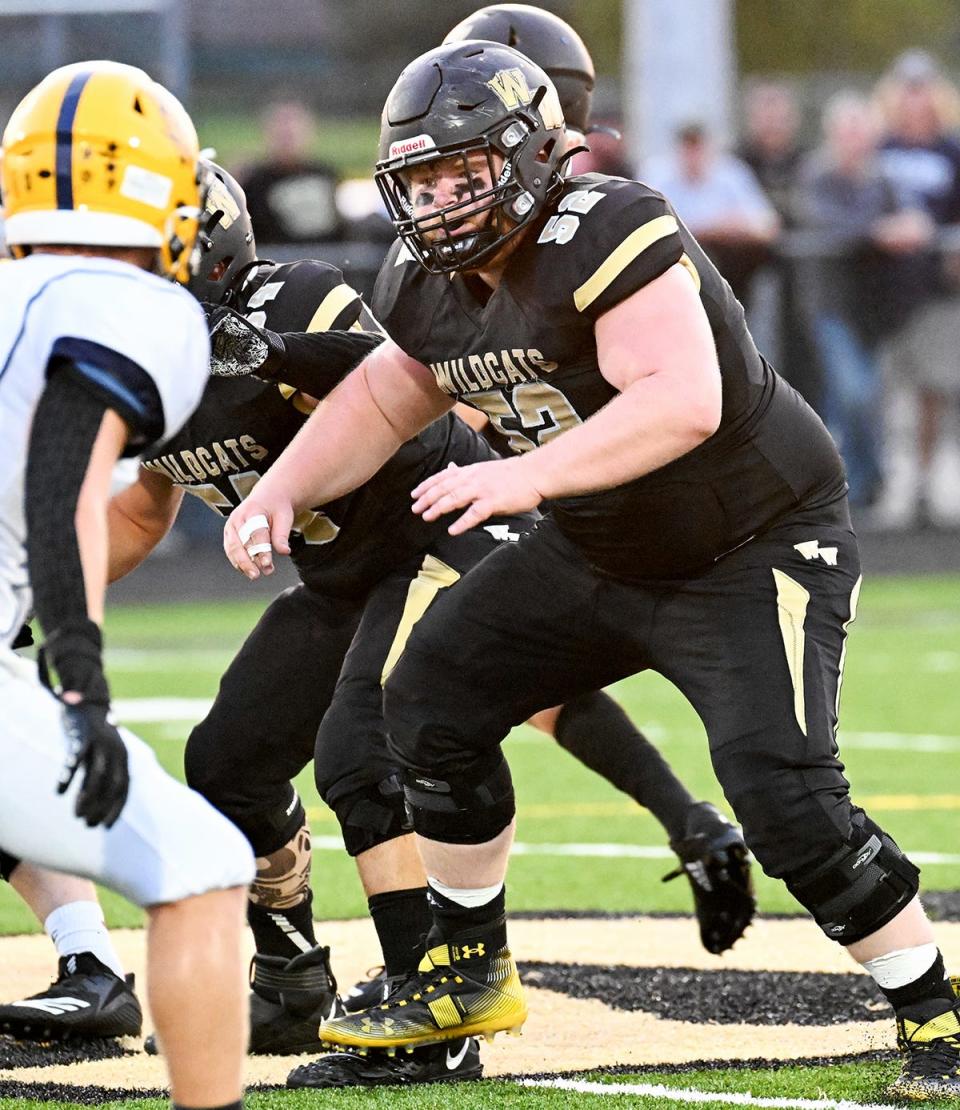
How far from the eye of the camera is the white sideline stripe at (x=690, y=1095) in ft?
12.2

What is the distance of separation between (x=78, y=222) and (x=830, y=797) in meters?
1.70

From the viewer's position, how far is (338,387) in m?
4.29

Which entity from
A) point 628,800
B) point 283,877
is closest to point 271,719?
point 283,877

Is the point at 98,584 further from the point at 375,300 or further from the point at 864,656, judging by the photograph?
the point at 864,656

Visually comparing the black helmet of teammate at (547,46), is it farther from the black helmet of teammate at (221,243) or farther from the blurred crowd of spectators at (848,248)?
the blurred crowd of spectators at (848,248)

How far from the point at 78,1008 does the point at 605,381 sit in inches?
67.7

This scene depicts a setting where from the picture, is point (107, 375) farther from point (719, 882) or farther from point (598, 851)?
point (598, 851)

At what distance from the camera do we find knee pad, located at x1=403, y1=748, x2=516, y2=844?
4.13 m

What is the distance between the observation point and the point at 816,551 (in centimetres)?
403

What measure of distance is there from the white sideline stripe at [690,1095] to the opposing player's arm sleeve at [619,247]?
4.72 feet

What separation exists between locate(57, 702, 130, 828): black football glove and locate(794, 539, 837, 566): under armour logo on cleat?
1.62 meters

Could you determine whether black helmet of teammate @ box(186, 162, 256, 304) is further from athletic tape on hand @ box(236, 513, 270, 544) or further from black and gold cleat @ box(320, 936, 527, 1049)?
black and gold cleat @ box(320, 936, 527, 1049)

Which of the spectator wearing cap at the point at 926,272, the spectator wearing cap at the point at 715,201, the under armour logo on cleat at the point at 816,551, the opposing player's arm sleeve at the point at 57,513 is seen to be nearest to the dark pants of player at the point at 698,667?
the under armour logo on cleat at the point at 816,551

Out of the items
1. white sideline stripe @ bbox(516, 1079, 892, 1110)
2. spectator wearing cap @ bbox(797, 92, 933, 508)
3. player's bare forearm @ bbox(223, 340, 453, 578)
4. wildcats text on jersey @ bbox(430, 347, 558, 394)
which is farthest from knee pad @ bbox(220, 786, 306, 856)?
spectator wearing cap @ bbox(797, 92, 933, 508)
